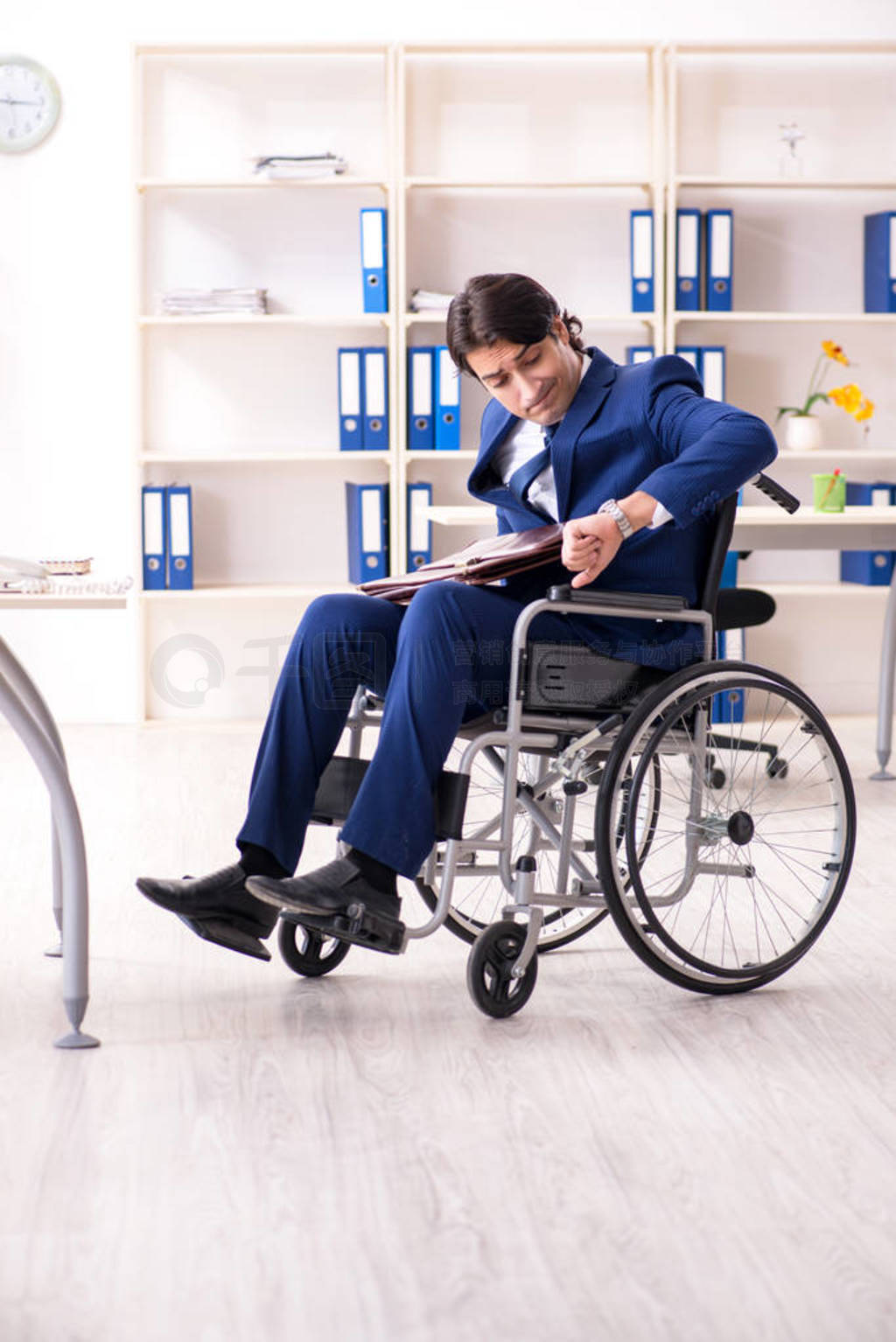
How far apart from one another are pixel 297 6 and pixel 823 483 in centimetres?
227

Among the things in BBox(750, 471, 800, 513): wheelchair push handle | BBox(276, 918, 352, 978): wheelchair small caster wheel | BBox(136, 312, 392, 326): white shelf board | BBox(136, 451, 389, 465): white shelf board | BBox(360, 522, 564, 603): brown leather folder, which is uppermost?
BBox(136, 312, 392, 326): white shelf board

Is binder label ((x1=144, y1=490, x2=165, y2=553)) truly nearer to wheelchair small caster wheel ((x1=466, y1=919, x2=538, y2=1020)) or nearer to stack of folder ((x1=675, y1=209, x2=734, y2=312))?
stack of folder ((x1=675, y1=209, x2=734, y2=312))

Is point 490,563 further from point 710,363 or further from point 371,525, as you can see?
point 710,363

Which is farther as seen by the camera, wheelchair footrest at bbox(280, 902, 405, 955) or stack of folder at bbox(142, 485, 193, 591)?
stack of folder at bbox(142, 485, 193, 591)

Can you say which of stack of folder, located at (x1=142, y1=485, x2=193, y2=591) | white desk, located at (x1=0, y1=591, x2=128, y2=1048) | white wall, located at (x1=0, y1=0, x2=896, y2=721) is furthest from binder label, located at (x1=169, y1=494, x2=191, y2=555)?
white desk, located at (x1=0, y1=591, x2=128, y2=1048)

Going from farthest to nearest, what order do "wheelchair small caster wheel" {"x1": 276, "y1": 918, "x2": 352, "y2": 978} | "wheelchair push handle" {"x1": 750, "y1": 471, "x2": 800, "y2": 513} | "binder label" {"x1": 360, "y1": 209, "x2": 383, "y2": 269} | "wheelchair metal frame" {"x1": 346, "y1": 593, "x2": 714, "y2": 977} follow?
"binder label" {"x1": 360, "y1": 209, "x2": 383, "y2": 269}, "wheelchair push handle" {"x1": 750, "y1": 471, "x2": 800, "y2": 513}, "wheelchair small caster wheel" {"x1": 276, "y1": 918, "x2": 352, "y2": 978}, "wheelchair metal frame" {"x1": 346, "y1": 593, "x2": 714, "y2": 977}

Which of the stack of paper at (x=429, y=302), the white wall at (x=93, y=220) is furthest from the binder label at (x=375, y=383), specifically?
the white wall at (x=93, y=220)

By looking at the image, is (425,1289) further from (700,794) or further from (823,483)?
(823,483)

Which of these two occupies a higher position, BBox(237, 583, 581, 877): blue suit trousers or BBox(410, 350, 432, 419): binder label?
BBox(410, 350, 432, 419): binder label

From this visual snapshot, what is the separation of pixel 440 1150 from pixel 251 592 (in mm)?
2983

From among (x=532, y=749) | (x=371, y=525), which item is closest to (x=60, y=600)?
(x=532, y=749)

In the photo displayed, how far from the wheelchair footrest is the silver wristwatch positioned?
22.8 inches

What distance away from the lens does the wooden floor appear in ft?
4.35

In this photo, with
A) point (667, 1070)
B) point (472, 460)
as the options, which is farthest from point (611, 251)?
point (667, 1070)
